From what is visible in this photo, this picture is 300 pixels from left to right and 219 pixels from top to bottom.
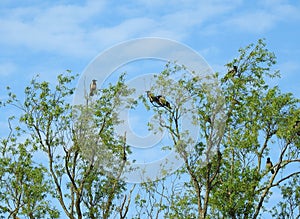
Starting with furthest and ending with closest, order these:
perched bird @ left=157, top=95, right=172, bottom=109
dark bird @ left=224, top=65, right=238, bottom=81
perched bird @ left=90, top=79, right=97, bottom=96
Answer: dark bird @ left=224, top=65, right=238, bottom=81, perched bird @ left=157, top=95, right=172, bottom=109, perched bird @ left=90, top=79, right=97, bottom=96

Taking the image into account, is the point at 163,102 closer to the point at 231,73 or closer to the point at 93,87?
the point at 93,87

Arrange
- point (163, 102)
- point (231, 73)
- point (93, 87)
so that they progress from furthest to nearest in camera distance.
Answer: point (231, 73) → point (163, 102) → point (93, 87)

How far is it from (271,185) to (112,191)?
4.01 metres

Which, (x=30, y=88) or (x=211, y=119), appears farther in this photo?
(x=30, y=88)

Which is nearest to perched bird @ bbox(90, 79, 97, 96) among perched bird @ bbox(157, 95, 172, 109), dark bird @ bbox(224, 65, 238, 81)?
perched bird @ bbox(157, 95, 172, 109)

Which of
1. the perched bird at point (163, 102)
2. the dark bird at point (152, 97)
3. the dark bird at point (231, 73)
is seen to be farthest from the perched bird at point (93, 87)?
the dark bird at point (231, 73)

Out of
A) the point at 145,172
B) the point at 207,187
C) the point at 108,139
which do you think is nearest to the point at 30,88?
the point at 108,139

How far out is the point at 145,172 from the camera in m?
15.8

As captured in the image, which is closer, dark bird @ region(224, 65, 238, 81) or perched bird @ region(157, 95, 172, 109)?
perched bird @ region(157, 95, 172, 109)

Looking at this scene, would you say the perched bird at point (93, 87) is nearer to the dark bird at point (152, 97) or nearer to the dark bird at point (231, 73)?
the dark bird at point (152, 97)

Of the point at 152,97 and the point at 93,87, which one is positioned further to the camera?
the point at 152,97

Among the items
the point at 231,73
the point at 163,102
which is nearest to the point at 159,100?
the point at 163,102

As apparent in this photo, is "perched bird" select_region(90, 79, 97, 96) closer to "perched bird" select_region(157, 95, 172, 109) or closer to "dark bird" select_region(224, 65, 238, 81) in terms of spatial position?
"perched bird" select_region(157, 95, 172, 109)

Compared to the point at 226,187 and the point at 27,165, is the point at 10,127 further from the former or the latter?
the point at 226,187
